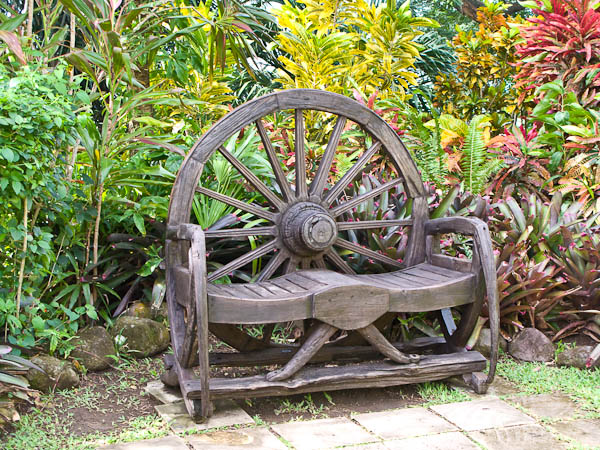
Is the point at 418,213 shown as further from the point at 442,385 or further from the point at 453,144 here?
the point at 453,144

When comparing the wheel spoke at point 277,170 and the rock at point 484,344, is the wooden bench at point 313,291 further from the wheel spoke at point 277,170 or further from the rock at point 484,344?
the rock at point 484,344

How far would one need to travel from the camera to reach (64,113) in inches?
122

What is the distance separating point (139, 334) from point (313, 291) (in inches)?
52.6

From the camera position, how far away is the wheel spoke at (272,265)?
3.56m

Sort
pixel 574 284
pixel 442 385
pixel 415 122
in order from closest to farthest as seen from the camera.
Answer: pixel 442 385 → pixel 574 284 → pixel 415 122

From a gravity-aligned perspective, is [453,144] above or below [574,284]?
above

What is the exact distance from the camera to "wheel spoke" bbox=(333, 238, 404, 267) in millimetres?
3774

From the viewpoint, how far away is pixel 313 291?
3086 millimetres

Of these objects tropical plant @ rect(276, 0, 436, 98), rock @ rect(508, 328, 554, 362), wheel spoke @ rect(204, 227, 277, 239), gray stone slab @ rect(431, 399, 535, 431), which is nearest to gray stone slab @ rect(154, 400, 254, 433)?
wheel spoke @ rect(204, 227, 277, 239)

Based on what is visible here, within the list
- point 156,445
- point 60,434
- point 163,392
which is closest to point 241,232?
point 163,392

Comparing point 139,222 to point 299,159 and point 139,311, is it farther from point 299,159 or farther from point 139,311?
point 299,159

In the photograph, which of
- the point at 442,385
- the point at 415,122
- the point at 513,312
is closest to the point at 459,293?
the point at 442,385

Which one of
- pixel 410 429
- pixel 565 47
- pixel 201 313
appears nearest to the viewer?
pixel 201 313

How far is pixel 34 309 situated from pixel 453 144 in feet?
13.5
